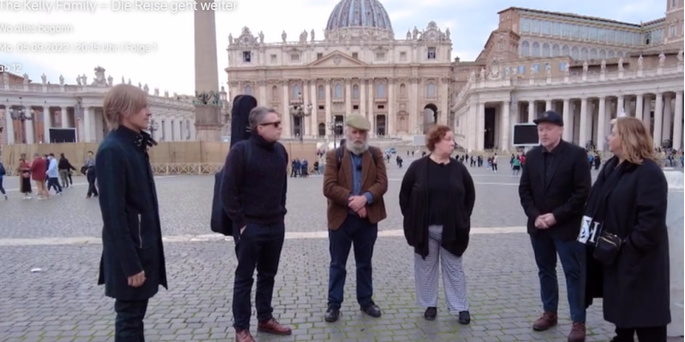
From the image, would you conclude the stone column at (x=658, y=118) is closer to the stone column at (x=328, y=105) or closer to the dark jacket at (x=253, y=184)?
the stone column at (x=328, y=105)

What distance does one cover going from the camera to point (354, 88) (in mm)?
86312

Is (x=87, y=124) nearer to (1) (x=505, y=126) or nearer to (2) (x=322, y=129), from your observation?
(2) (x=322, y=129)

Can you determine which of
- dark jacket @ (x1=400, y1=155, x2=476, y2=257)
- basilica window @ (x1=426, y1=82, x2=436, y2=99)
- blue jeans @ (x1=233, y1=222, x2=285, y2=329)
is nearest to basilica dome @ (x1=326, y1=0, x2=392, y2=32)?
basilica window @ (x1=426, y1=82, x2=436, y2=99)

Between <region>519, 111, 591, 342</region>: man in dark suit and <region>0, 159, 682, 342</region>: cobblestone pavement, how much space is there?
31cm

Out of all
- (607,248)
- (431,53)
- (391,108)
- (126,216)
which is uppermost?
(431,53)

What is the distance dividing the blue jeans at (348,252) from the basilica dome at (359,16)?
10174 centimetres

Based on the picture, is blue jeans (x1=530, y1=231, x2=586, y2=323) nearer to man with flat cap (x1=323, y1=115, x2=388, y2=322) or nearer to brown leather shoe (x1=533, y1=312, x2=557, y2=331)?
brown leather shoe (x1=533, y1=312, x2=557, y2=331)

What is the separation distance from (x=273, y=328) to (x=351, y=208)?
4.50 ft

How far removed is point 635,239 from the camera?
3.27 meters

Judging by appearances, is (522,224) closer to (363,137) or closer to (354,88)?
(363,137)

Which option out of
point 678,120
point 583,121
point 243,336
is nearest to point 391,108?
point 583,121

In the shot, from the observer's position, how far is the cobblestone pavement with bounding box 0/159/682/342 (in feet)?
14.3

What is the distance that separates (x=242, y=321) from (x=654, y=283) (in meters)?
3.34

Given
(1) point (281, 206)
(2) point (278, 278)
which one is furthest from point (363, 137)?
(2) point (278, 278)
